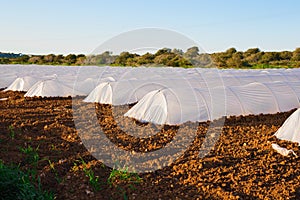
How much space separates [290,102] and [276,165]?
4.46 metres

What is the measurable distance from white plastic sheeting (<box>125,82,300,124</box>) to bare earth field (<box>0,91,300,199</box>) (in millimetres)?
268

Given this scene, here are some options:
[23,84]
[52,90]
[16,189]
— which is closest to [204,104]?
[16,189]

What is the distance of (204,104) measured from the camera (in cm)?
752

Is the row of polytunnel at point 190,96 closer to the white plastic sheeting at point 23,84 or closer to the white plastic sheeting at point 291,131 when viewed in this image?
the white plastic sheeting at point 291,131

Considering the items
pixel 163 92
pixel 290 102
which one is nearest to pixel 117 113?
pixel 163 92

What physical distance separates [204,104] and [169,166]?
2.91 meters

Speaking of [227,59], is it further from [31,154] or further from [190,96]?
[31,154]

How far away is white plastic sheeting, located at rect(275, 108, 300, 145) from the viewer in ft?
19.7

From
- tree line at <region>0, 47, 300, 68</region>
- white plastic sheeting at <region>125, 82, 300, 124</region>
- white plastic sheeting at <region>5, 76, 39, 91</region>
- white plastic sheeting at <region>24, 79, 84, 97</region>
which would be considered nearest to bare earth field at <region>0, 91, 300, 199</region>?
white plastic sheeting at <region>125, 82, 300, 124</region>

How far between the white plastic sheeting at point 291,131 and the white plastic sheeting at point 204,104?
1.54 metres

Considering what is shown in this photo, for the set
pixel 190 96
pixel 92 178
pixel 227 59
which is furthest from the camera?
pixel 227 59

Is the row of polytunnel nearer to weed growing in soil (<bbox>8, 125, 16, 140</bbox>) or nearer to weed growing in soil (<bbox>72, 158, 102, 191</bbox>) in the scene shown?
weed growing in soil (<bbox>8, 125, 16, 140</bbox>)

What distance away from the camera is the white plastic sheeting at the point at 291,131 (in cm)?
600

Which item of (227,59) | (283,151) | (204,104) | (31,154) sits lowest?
(31,154)
